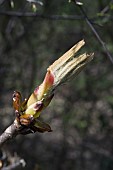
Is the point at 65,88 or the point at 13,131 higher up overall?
the point at 65,88

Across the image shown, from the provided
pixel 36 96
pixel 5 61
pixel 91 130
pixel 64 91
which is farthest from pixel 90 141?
pixel 36 96

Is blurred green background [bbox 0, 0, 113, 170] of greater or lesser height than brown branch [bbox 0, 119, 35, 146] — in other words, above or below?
above

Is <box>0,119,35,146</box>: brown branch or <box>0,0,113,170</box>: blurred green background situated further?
<box>0,0,113,170</box>: blurred green background

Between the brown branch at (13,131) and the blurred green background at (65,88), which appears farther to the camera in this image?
the blurred green background at (65,88)

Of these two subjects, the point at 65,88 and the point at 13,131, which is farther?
the point at 65,88

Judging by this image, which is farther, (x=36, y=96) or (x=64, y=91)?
(x=64, y=91)

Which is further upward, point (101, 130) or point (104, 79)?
point (104, 79)

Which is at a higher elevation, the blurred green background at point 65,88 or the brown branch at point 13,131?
the blurred green background at point 65,88

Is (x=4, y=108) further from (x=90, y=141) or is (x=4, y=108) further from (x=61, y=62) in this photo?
(x=61, y=62)
